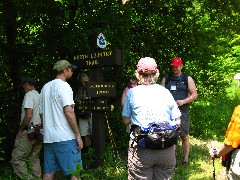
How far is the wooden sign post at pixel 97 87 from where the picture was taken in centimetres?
612

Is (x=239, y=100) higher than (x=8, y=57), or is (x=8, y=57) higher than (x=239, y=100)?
(x=8, y=57)

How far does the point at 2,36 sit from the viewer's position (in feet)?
25.6

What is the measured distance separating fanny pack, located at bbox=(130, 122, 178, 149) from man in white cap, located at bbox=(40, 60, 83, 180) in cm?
108

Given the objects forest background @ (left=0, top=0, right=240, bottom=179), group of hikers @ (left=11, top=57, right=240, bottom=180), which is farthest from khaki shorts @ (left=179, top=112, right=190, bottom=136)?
forest background @ (left=0, top=0, right=240, bottom=179)

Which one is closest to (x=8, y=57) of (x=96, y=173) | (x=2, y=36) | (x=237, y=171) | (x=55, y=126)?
(x=2, y=36)

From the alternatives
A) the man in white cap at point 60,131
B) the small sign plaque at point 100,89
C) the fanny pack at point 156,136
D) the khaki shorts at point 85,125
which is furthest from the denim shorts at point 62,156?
the khaki shorts at point 85,125

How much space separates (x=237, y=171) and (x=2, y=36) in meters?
6.36

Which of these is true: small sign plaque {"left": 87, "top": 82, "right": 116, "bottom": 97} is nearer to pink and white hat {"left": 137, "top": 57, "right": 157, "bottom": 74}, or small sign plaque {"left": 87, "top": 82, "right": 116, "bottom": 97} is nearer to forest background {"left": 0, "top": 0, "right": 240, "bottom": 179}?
forest background {"left": 0, "top": 0, "right": 240, "bottom": 179}

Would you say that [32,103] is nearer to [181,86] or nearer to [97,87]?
[97,87]

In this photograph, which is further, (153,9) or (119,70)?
(153,9)

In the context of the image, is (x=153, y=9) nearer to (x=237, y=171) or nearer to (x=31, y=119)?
(x=31, y=119)

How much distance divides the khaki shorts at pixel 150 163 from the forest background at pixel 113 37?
194 cm

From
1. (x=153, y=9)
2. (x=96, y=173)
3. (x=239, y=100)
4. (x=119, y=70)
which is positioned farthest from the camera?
(x=239, y=100)

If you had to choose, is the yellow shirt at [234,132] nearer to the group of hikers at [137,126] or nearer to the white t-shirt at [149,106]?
the group of hikers at [137,126]
